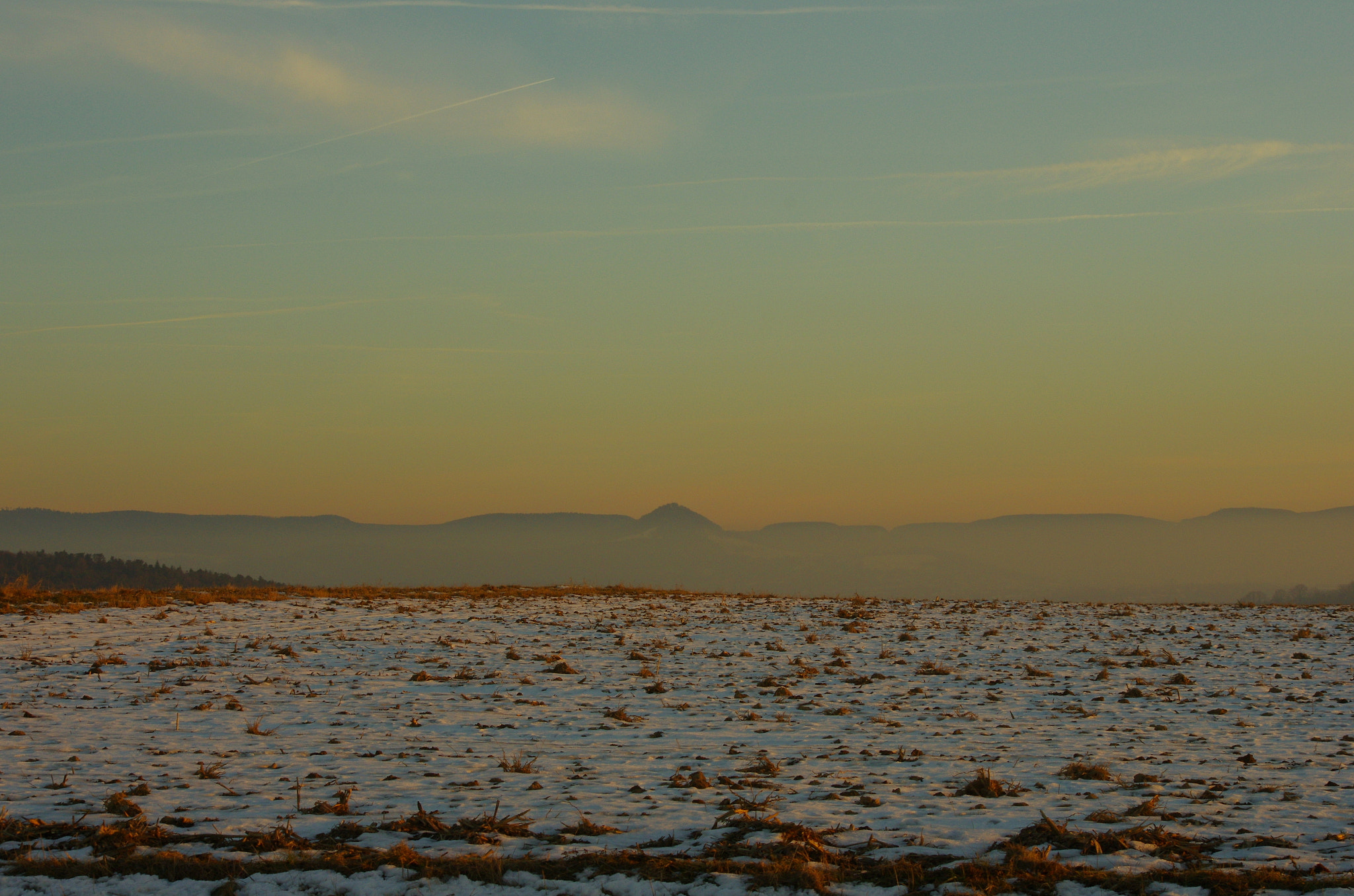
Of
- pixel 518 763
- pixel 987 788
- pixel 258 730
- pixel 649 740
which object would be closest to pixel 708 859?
pixel 987 788

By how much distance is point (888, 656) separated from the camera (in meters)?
20.8

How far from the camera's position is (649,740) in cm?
1323


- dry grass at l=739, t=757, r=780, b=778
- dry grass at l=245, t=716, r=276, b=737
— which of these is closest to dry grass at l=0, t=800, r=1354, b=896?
dry grass at l=739, t=757, r=780, b=778

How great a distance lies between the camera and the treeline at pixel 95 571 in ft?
412

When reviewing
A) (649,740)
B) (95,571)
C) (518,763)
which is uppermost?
(518,763)

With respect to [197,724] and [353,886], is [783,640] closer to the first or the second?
[197,724]

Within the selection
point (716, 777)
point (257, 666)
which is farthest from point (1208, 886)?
point (257, 666)

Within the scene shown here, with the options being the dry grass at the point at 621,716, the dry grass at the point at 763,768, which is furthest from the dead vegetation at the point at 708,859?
the dry grass at the point at 621,716

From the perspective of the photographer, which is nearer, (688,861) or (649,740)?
(688,861)

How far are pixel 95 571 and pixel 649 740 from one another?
14611cm

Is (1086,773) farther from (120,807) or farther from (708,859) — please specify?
(120,807)

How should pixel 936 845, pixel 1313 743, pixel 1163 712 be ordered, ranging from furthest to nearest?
pixel 1163 712
pixel 1313 743
pixel 936 845

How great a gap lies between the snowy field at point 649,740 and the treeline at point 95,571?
10881 cm

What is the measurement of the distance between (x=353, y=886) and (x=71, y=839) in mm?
3021
